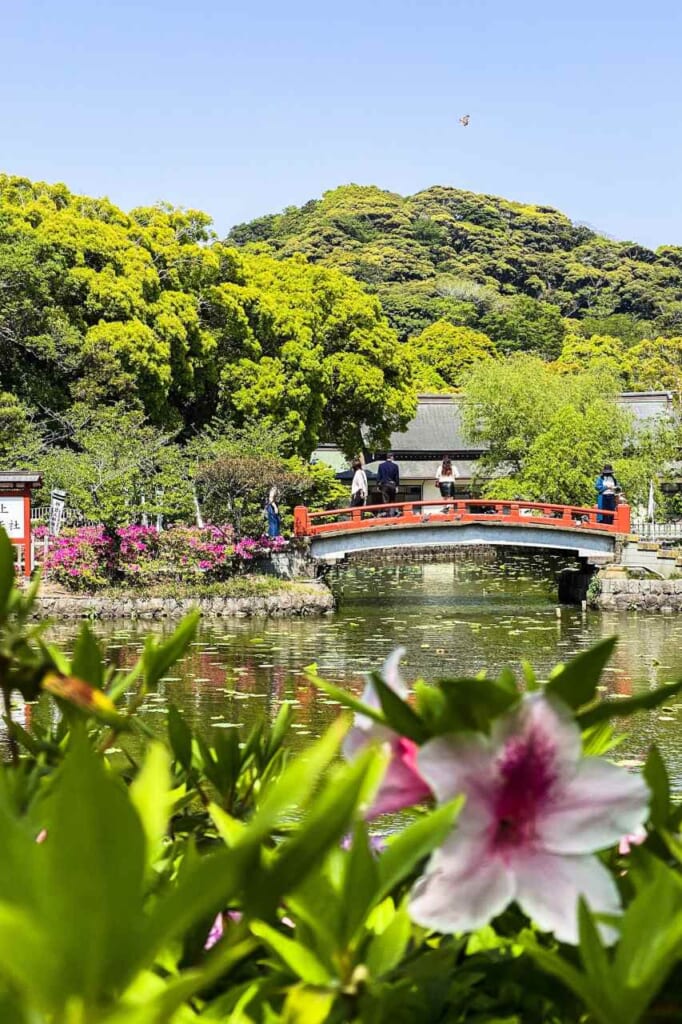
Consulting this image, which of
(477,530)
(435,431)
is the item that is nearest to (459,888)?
(477,530)

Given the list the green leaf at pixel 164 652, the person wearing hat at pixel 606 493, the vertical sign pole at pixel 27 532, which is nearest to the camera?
the green leaf at pixel 164 652

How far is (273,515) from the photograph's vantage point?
18766 millimetres

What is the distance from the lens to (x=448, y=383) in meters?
49.0

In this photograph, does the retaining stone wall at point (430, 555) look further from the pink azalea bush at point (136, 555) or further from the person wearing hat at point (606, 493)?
the pink azalea bush at point (136, 555)

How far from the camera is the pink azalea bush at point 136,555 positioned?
1659 centimetres

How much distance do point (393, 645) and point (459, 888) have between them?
13.9m

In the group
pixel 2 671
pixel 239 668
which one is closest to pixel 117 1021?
pixel 2 671

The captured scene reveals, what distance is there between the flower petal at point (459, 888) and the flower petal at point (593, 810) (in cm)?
3

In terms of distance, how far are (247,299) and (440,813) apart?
991 inches

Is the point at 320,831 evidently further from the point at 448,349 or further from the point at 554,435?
the point at 448,349

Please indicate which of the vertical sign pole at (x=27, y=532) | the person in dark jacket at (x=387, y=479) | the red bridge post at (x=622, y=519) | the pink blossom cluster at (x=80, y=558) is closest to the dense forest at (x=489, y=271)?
the person in dark jacket at (x=387, y=479)

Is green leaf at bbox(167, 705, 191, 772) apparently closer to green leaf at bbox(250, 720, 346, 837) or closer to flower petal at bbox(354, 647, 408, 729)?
flower petal at bbox(354, 647, 408, 729)

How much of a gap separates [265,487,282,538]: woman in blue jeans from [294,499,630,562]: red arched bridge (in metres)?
0.47

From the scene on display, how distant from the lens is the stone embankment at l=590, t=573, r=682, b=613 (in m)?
18.0
